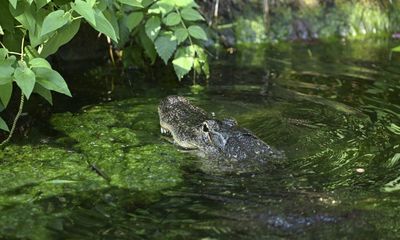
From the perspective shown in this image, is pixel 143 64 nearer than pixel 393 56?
Yes

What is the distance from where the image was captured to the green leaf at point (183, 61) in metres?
5.71

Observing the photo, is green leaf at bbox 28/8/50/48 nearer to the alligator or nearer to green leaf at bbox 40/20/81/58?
green leaf at bbox 40/20/81/58

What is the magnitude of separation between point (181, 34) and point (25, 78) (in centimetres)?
206

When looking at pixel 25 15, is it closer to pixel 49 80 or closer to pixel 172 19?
pixel 49 80

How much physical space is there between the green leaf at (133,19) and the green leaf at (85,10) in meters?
1.83

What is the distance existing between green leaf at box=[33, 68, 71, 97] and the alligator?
1119mm

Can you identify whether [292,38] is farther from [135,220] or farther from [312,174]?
[135,220]

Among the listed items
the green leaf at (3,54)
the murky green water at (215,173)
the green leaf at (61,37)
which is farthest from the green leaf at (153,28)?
the green leaf at (3,54)

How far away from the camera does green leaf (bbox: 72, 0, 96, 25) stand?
3.58 m

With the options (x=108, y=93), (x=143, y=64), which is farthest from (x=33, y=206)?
(x=143, y=64)

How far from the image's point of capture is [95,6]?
3.93m

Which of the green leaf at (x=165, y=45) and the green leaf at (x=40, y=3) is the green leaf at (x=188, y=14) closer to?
the green leaf at (x=165, y=45)

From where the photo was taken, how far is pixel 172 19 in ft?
17.6

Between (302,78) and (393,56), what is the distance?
1.64 meters
